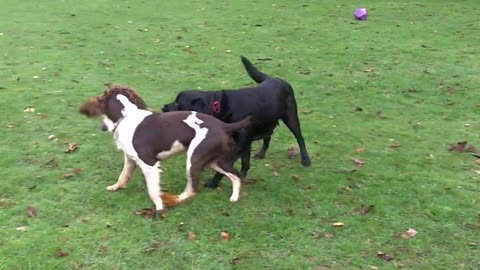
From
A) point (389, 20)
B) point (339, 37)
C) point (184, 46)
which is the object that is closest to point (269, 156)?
point (184, 46)

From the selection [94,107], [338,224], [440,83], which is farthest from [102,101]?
[440,83]

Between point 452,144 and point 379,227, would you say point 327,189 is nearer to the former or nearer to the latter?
point 379,227

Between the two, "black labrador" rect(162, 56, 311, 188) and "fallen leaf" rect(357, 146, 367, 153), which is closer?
"black labrador" rect(162, 56, 311, 188)

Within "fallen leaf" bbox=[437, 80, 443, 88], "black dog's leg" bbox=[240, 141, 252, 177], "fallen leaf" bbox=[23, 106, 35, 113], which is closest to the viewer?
"black dog's leg" bbox=[240, 141, 252, 177]

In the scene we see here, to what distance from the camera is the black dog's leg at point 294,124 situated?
5.41 m

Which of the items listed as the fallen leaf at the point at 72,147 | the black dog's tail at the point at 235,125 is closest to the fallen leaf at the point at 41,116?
the fallen leaf at the point at 72,147

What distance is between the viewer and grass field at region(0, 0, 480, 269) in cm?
407

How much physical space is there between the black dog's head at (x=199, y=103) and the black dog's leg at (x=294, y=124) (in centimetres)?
74

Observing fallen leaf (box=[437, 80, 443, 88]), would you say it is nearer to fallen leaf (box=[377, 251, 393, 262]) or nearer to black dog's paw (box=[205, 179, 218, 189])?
black dog's paw (box=[205, 179, 218, 189])

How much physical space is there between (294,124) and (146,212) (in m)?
1.64

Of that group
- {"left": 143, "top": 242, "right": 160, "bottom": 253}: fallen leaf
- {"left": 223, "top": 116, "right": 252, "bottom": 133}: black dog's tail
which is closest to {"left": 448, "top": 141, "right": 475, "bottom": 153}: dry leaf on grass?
{"left": 223, "top": 116, "right": 252, "bottom": 133}: black dog's tail

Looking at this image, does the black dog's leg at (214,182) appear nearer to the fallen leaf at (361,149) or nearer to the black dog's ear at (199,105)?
the black dog's ear at (199,105)

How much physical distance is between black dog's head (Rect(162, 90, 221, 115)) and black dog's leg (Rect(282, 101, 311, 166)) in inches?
29.0

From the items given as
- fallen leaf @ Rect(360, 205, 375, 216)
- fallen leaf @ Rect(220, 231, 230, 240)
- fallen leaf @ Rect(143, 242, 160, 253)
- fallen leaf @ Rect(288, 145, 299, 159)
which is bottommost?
fallen leaf @ Rect(288, 145, 299, 159)
